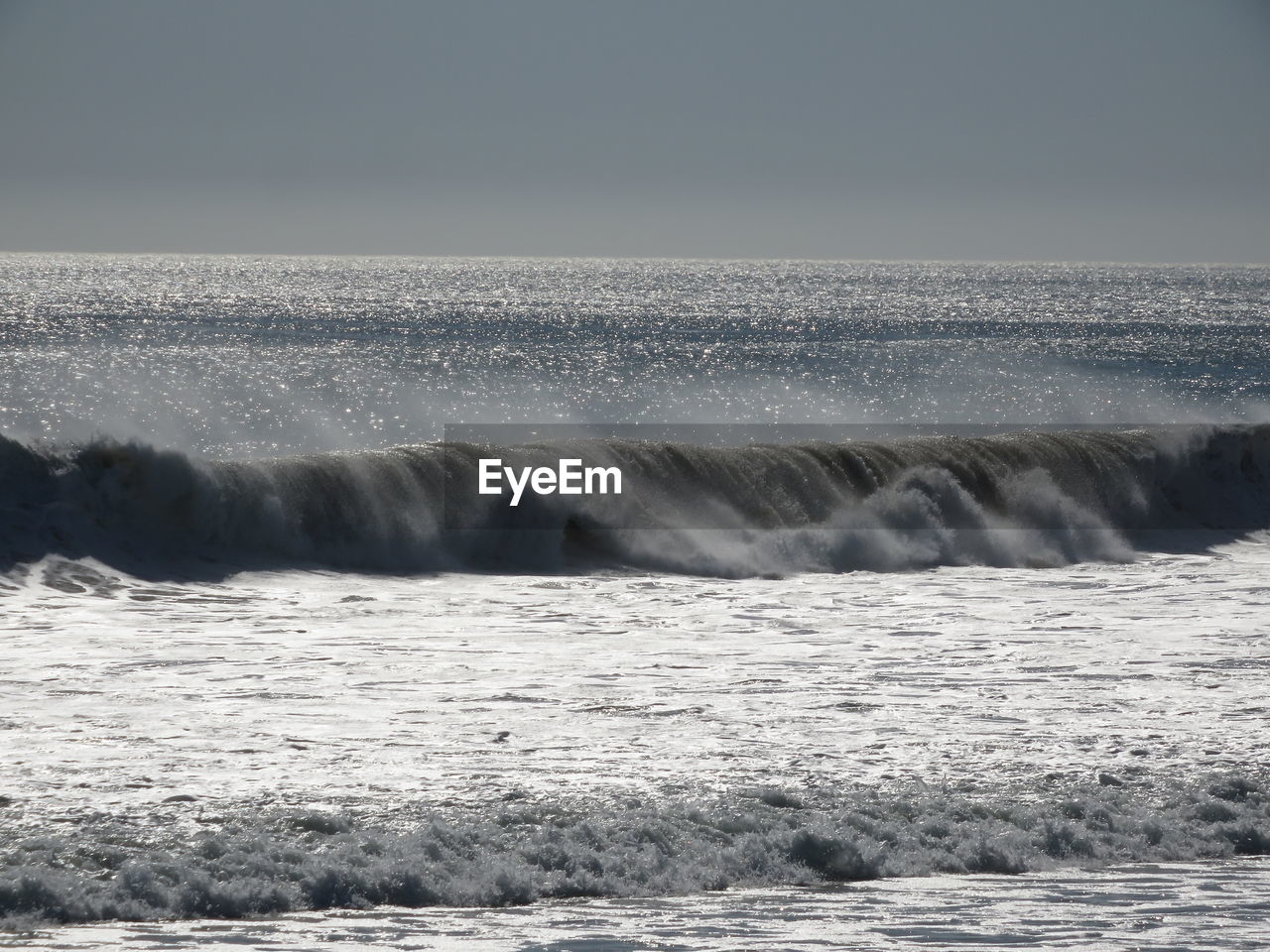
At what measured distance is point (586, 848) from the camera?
7801 millimetres

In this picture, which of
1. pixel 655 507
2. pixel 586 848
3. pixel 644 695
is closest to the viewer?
pixel 586 848

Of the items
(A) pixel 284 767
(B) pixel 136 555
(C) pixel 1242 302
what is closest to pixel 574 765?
(A) pixel 284 767

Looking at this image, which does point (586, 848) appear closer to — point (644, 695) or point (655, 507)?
point (644, 695)

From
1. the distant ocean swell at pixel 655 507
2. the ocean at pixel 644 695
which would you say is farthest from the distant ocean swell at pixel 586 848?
the distant ocean swell at pixel 655 507

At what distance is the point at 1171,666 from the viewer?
12148mm

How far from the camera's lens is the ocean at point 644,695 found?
7211 mm

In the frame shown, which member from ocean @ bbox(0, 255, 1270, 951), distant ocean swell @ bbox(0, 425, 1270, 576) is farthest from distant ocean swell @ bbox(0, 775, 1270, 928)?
Answer: distant ocean swell @ bbox(0, 425, 1270, 576)

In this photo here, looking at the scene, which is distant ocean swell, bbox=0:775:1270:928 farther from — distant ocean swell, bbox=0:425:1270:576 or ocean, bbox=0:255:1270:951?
distant ocean swell, bbox=0:425:1270:576

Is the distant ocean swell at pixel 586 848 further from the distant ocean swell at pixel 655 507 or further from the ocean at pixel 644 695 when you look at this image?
the distant ocean swell at pixel 655 507

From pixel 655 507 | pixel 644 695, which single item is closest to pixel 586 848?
pixel 644 695

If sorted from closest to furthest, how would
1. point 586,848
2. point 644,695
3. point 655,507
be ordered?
point 586,848 < point 644,695 < point 655,507

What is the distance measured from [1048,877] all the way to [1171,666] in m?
5.00

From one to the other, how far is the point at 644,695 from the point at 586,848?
3222 millimetres

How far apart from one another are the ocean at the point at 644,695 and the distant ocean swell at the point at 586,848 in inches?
0.9
